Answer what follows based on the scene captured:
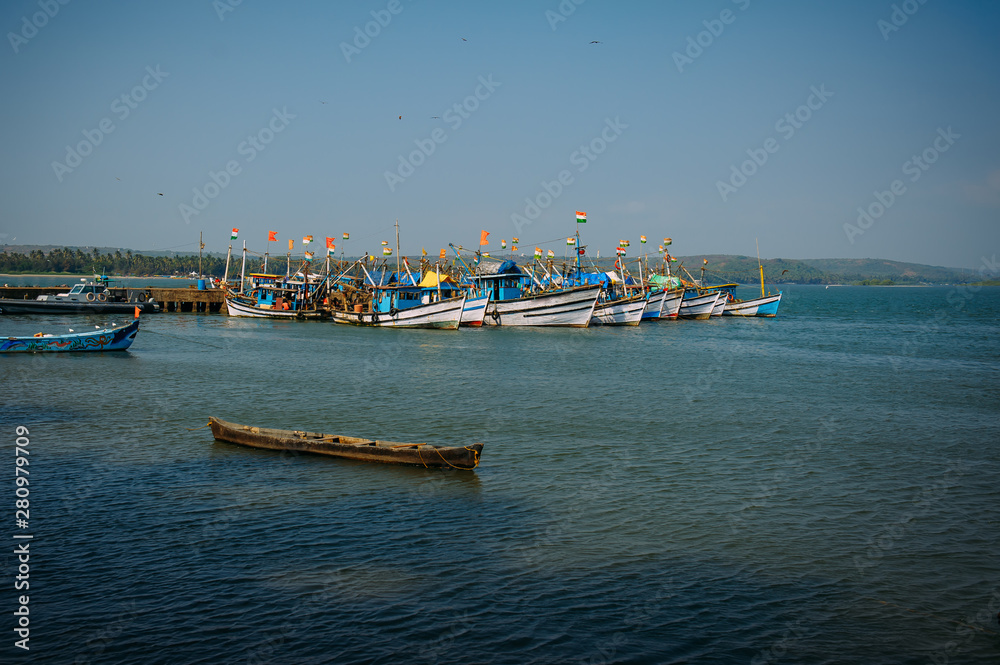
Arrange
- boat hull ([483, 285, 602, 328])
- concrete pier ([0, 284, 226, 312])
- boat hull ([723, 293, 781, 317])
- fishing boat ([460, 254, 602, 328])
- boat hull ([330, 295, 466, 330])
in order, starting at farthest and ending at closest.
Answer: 1. boat hull ([723, 293, 781, 317])
2. concrete pier ([0, 284, 226, 312])
3. fishing boat ([460, 254, 602, 328])
4. boat hull ([483, 285, 602, 328])
5. boat hull ([330, 295, 466, 330])

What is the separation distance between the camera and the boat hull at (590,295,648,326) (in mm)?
67938

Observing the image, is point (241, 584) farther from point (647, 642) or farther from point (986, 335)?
point (986, 335)

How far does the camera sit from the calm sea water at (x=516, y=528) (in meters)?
10.1

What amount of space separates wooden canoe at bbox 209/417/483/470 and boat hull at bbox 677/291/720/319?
6303 cm

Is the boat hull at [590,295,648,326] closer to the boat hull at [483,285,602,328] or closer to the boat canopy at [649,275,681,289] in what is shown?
the boat hull at [483,285,602,328]

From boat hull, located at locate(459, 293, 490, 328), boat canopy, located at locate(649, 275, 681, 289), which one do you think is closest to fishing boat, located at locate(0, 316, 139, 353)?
boat hull, located at locate(459, 293, 490, 328)

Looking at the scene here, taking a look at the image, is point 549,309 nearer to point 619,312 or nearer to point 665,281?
point 619,312

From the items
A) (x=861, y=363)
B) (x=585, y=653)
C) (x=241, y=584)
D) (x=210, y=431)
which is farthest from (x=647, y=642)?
(x=861, y=363)

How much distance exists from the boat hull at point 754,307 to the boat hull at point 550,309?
88.4ft

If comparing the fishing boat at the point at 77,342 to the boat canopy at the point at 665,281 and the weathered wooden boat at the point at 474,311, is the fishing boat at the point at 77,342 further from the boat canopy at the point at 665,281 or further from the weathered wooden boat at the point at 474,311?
the boat canopy at the point at 665,281

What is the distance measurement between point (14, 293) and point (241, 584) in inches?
2934

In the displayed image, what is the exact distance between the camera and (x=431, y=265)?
69688 millimetres

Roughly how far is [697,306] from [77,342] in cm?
5872

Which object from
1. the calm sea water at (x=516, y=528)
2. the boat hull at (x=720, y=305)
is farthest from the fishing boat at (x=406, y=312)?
the boat hull at (x=720, y=305)
